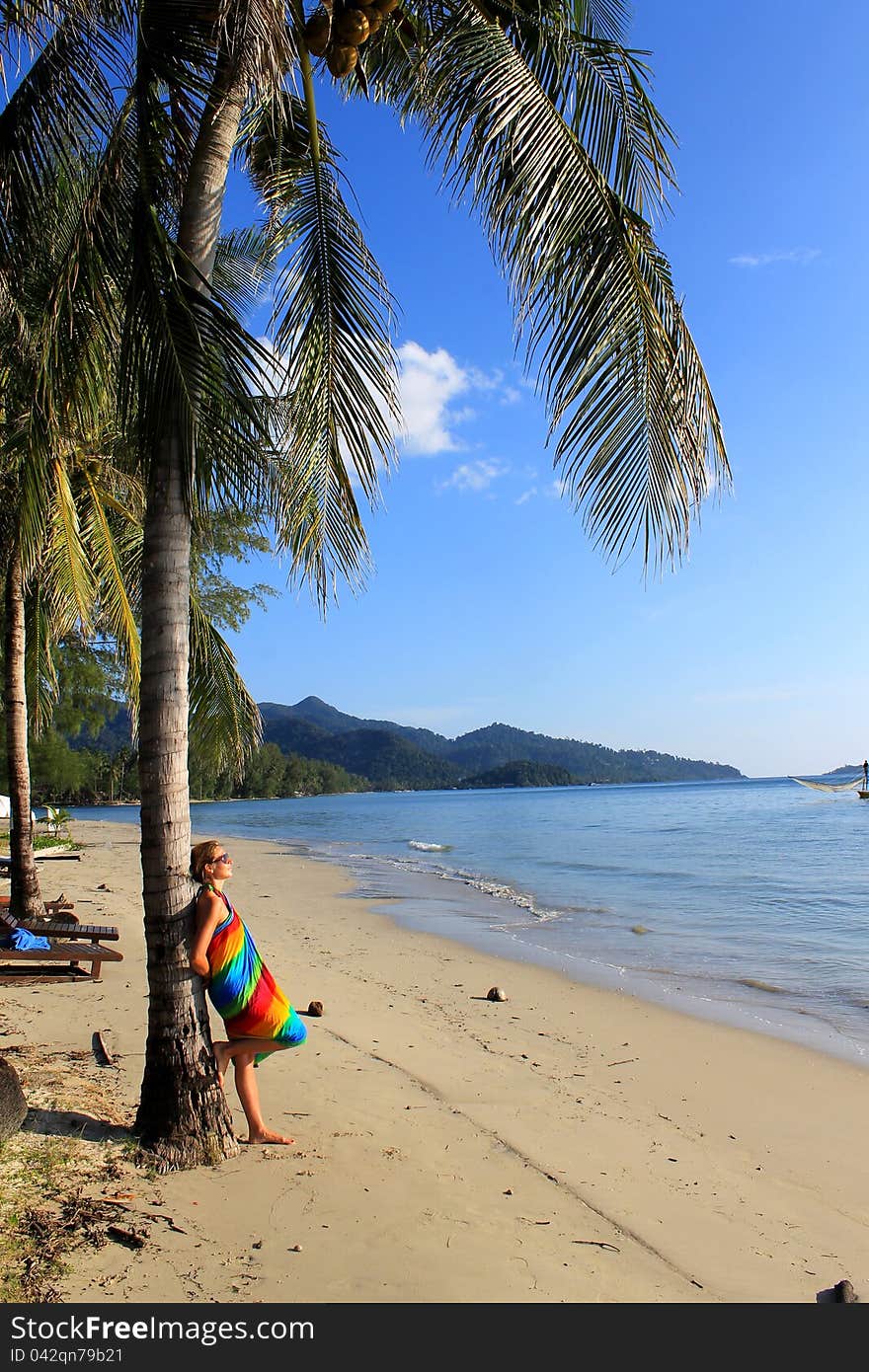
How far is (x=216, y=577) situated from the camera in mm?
13648

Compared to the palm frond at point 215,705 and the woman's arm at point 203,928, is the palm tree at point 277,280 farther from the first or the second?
the palm frond at point 215,705

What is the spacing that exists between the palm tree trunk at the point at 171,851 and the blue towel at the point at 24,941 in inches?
151

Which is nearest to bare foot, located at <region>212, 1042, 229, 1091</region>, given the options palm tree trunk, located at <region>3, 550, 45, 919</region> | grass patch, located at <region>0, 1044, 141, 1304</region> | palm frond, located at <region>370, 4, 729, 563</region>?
grass patch, located at <region>0, 1044, 141, 1304</region>

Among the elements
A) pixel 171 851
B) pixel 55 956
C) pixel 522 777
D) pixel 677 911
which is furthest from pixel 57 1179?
pixel 522 777

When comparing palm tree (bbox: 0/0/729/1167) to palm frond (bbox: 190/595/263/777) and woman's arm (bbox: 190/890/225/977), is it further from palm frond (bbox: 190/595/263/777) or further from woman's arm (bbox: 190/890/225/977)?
palm frond (bbox: 190/595/263/777)

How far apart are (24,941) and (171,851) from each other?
4.27 m

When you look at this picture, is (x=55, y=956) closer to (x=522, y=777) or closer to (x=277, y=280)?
(x=277, y=280)

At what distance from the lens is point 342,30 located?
4195 millimetres

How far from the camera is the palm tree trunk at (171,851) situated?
384cm

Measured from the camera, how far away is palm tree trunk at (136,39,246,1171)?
3.84 m

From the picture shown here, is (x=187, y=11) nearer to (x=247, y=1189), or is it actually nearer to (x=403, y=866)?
(x=247, y=1189)

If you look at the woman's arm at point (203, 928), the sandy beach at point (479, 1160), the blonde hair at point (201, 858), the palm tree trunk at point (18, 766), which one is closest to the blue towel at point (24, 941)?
the sandy beach at point (479, 1160)

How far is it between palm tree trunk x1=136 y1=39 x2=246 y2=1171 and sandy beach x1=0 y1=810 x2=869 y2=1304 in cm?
19
